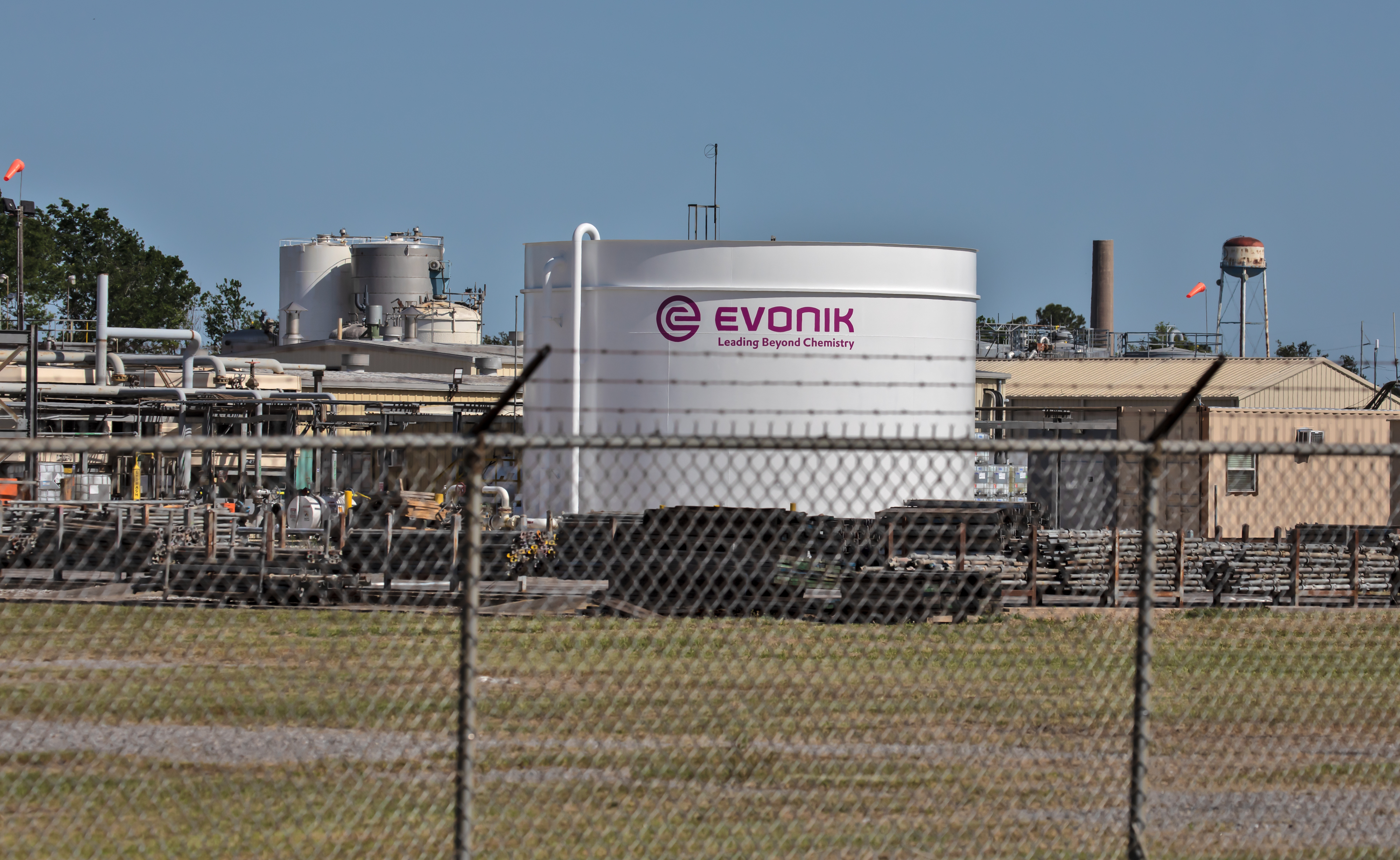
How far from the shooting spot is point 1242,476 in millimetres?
28891

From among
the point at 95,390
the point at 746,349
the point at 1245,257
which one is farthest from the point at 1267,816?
the point at 1245,257

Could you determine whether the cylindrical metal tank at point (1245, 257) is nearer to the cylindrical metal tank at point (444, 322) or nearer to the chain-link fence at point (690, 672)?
the cylindrical metal tank at point (444, 322)

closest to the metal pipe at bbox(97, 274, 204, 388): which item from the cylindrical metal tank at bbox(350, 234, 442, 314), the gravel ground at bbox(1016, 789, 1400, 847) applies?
the cylindrical metal tank at bbox(350, 234, 442, 314)

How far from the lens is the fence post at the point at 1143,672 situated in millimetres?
5914

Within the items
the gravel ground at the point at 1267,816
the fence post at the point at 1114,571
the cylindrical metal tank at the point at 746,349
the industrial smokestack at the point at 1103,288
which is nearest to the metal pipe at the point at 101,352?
the cylindrical metal tank at the point at 746,349

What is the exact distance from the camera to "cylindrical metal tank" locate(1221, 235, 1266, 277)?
8212cm

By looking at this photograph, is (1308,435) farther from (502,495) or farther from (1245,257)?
(1245,257)

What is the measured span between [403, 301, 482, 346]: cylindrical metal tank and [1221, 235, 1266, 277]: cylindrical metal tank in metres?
41.5

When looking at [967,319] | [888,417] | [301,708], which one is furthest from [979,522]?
[301,708]

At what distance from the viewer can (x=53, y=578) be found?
18.6 metres

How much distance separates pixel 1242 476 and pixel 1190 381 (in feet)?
68.7

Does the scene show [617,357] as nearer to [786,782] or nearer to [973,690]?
[973,690]

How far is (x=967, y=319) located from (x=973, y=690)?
17432 mm

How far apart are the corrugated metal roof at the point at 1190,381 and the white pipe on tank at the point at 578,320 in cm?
1963
